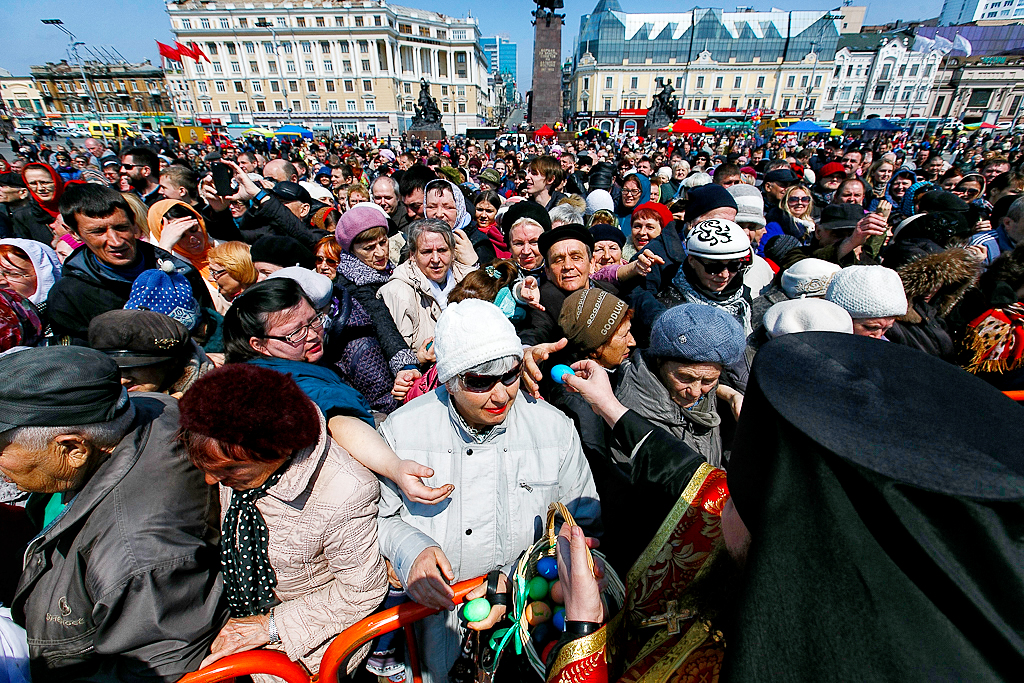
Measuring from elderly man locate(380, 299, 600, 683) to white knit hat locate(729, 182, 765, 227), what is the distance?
3847mm

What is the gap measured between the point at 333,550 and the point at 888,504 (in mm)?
1675

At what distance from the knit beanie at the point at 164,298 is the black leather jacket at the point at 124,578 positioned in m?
1.41

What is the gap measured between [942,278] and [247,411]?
4099 millimetres

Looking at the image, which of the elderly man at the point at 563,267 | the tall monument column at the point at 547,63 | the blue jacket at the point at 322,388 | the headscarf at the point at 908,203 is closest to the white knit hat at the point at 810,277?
the elderly man at the point at 563,267

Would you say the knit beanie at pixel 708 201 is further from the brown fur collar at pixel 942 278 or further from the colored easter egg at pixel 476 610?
the colored easter egg at pixel 476 610

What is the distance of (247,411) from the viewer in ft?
4.38

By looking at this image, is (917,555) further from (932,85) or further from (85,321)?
(932,85)

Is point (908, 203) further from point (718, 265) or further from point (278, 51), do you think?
point (278, 51)

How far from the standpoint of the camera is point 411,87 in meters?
69.5

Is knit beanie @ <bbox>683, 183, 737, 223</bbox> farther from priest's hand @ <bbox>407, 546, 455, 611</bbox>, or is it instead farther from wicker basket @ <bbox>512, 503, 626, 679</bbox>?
priest's hand @ <bbox>407, 546, 455, 611</bbox>

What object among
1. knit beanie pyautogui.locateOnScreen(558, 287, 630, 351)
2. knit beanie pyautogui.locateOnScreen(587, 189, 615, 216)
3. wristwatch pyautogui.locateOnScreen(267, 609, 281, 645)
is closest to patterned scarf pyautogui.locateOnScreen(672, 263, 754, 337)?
knit beanie pyautogui.locateOnScreen(558, 287, 630, 351)

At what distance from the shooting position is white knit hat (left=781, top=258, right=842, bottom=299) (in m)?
3.01

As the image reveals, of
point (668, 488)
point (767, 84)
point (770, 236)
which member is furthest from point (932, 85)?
point (668, 488)

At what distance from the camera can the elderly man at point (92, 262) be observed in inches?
112
